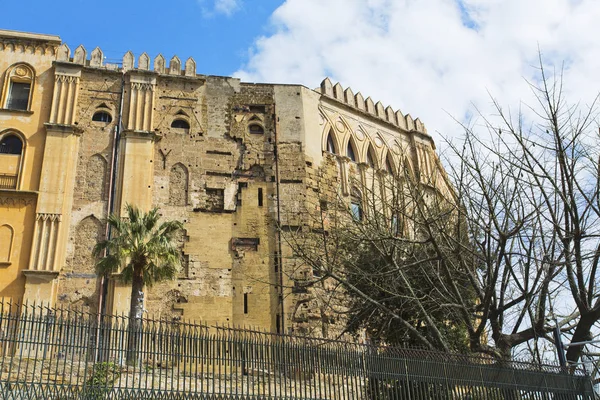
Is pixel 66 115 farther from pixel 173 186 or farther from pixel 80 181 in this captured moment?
pixel 173 186

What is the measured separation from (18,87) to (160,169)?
633 cm

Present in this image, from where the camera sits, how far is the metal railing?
26.8 ft

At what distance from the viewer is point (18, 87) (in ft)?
81.2

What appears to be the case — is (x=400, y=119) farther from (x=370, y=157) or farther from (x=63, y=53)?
(x=63, y=53)

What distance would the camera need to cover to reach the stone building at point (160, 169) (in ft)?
72.7

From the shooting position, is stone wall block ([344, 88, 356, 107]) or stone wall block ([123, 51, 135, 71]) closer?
stone wall block ([123, 51, 135, 71])

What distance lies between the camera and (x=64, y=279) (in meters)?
21.8

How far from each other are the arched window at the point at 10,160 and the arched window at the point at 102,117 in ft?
9.17

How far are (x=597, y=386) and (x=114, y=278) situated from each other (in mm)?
15308

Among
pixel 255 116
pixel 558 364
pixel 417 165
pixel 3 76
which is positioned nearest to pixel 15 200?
pixel 3 76

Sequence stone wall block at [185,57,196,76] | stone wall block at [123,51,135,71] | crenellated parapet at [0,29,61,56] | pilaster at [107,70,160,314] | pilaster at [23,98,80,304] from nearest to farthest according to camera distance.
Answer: pilaster at [23,98,80,304] < pilaster at [107,70,160,314] < crenellated parapet at [0,29,61,56] < stone wall block at [123,51,135,71] < stone wall block at [185,57,196,76]

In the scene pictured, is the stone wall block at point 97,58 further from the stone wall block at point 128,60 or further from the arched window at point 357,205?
the arched window at point 357,205

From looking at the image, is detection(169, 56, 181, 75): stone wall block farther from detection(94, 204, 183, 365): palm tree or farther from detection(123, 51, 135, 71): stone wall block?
detection(94, 204, 183, 365): palm tree

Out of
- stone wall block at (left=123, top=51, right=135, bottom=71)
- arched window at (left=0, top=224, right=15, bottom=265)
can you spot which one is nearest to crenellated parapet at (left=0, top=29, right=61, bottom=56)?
stone wall block at (left=123, top=51, right=135, bottom=71)
